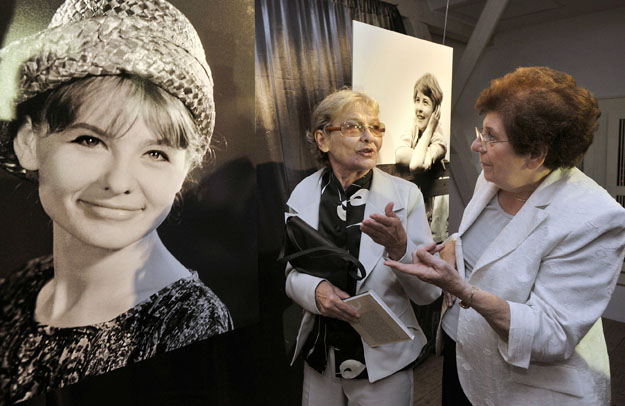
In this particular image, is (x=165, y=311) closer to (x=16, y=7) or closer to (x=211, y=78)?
(x=211, y=78)

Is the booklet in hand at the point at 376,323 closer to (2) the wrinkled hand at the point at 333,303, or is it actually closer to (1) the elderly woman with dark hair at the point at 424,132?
(2) the wrinkled hand at the point at 333,303

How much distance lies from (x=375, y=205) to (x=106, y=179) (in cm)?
99

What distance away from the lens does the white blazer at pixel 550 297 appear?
47.9 inches

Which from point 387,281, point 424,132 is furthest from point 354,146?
point 424,132

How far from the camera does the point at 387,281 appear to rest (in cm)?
164

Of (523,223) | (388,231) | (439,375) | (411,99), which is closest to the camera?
(523,223)

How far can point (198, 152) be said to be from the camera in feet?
5.51

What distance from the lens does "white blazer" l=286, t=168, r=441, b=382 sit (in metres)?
1.59

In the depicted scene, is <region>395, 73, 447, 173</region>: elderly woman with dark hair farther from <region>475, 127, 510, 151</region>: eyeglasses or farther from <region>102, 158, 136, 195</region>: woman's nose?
<region>102, 158, 136, 195</region>: woman's nose

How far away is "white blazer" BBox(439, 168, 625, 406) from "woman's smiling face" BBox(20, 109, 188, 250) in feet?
3.80

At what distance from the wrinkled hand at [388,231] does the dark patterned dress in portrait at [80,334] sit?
75 centimetres

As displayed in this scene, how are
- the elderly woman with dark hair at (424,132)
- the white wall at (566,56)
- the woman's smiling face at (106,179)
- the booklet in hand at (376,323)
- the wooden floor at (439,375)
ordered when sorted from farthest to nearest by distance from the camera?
the white wall at (566,56)
the wooden floor at (439,375)
the elderly woman with dark hair at (424,132)
the booklet in hand at (376,323)
the woman's smiling face at (106,179)

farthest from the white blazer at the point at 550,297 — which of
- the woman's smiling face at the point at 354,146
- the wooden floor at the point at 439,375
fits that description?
the wooden floor at the point at 439,375

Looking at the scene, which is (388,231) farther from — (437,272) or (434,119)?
(434,119)
